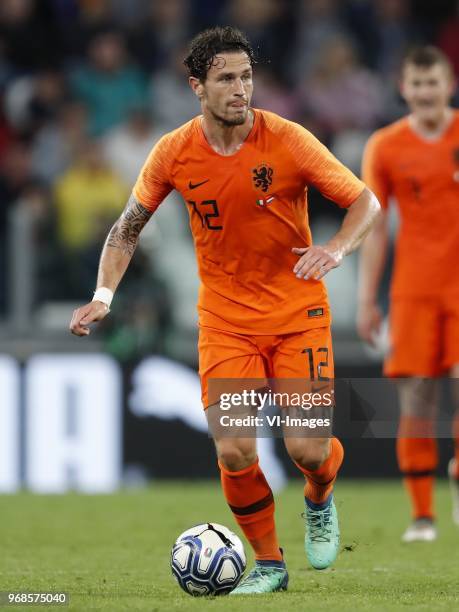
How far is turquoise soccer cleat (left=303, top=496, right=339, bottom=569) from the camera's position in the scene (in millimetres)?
6008

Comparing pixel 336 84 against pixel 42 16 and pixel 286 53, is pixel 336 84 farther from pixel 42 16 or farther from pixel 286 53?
pixel 42 16

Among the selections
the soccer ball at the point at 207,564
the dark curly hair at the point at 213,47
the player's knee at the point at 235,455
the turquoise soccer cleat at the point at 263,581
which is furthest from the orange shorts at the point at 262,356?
the dark curly hair at the point at 213,47

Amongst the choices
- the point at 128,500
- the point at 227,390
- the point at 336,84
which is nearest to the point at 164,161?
the point at 227,390

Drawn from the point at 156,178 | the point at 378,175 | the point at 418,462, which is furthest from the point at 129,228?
the point at 418,462

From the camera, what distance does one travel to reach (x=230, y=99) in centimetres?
578

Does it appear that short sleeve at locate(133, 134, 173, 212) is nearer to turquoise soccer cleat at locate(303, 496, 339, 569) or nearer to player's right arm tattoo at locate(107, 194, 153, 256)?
player's right arm tattoo at locate(107, 194, 153, 256)

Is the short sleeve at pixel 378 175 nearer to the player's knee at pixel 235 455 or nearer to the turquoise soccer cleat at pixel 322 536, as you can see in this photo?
the turquoise soccer cleat at pixel 322 536

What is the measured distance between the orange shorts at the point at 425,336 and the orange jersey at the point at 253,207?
2139 millimetres

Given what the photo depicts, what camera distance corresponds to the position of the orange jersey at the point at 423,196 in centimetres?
805

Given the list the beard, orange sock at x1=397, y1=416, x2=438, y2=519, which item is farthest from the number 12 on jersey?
orange sock at x1=397, y1=416, x2=438, y2=519

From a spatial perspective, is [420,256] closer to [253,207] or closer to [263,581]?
[253,207]

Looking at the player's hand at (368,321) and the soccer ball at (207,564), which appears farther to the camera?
the player's hand at (368,321)

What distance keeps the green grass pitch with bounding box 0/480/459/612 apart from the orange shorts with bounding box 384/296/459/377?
1.02m

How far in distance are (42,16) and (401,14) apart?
3.64 metres
